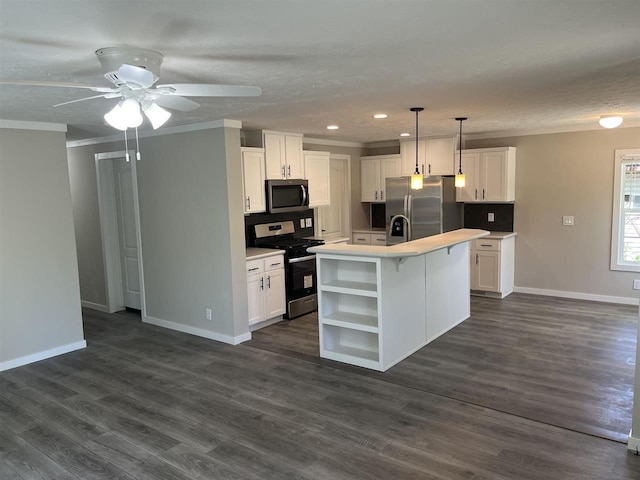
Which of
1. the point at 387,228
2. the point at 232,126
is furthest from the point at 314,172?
the point at 232,126

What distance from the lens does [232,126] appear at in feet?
15.7

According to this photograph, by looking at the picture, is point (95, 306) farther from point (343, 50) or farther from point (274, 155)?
point (343, 50)

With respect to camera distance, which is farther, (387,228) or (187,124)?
(387,228)

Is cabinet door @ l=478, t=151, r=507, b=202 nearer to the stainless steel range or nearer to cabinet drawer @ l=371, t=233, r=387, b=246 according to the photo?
cabinet drawer @ l=371, t=233, r=387, b=246

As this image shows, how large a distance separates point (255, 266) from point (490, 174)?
12.0 ft

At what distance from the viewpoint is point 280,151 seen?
19.0ft

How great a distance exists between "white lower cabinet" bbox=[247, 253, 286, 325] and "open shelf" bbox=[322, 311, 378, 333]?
115cm

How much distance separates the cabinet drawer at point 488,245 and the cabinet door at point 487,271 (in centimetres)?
6

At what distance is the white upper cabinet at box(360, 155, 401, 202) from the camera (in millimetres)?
7395

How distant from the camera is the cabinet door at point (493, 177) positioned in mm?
6617

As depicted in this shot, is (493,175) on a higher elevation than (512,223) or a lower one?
higher

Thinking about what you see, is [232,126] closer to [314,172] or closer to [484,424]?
[314,172]

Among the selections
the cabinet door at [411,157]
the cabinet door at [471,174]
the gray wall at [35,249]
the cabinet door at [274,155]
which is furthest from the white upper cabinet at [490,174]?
the gray wall at [35,249]

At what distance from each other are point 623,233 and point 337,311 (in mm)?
4117
